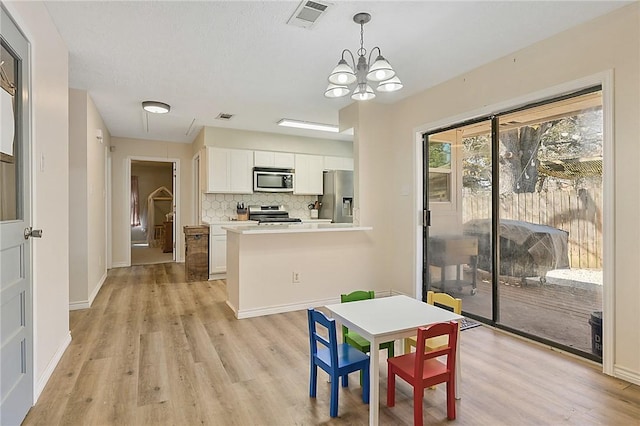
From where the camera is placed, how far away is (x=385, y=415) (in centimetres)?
196

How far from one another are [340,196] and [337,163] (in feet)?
2.72

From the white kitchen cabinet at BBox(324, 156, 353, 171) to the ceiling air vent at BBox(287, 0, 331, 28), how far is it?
13.6ft

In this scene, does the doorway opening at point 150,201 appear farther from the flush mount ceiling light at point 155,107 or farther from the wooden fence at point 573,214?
the wooden fence at point 573,214

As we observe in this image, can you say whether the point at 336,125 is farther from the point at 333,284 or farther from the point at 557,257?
the point at 557,257

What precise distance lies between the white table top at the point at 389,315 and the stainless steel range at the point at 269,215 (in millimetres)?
3759

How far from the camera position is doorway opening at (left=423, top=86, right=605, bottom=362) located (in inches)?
105

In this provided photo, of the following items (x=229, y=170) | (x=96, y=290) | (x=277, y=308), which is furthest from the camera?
(x=229, y=170)

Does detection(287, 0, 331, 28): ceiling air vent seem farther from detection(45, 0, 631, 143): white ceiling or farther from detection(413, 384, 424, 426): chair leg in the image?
detection(413, 384, 424, 426): chair leg

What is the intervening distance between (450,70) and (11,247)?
367 cm

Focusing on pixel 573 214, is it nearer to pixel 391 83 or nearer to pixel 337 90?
pixel 391 83

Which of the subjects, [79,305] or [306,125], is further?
[306,125]

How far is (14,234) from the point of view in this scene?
1793 millimetres

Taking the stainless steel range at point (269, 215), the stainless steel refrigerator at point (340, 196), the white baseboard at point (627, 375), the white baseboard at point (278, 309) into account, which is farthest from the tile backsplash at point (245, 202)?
the white baseboard at point (627, 375)

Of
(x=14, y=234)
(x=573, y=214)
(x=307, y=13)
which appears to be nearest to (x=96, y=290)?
(x=14, y=234)
